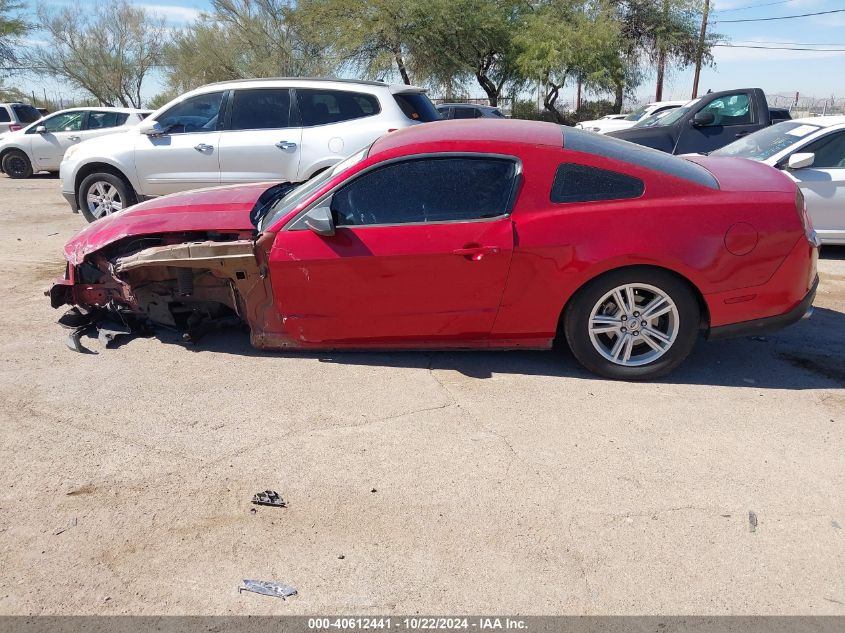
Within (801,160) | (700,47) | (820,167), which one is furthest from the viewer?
(700,47)

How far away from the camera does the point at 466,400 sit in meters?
4.29

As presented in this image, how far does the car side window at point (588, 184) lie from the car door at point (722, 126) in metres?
6.88

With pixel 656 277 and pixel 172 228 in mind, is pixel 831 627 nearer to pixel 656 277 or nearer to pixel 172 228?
pixel 656 277

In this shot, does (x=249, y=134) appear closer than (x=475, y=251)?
No

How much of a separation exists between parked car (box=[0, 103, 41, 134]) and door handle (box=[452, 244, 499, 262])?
1866cm

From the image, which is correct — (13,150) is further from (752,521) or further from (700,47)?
(700,47)

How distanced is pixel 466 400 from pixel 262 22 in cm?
3240

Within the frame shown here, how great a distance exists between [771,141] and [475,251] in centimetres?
564

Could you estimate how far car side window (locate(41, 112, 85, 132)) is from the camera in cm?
1611

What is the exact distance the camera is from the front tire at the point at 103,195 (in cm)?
895

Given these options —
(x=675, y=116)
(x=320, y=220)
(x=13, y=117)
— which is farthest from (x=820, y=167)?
(x=13, y=117)

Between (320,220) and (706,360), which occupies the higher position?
(320,220)

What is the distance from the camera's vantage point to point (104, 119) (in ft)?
53.4

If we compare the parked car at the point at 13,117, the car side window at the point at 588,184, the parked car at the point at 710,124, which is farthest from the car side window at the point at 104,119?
the car side window at the point at 588,184
